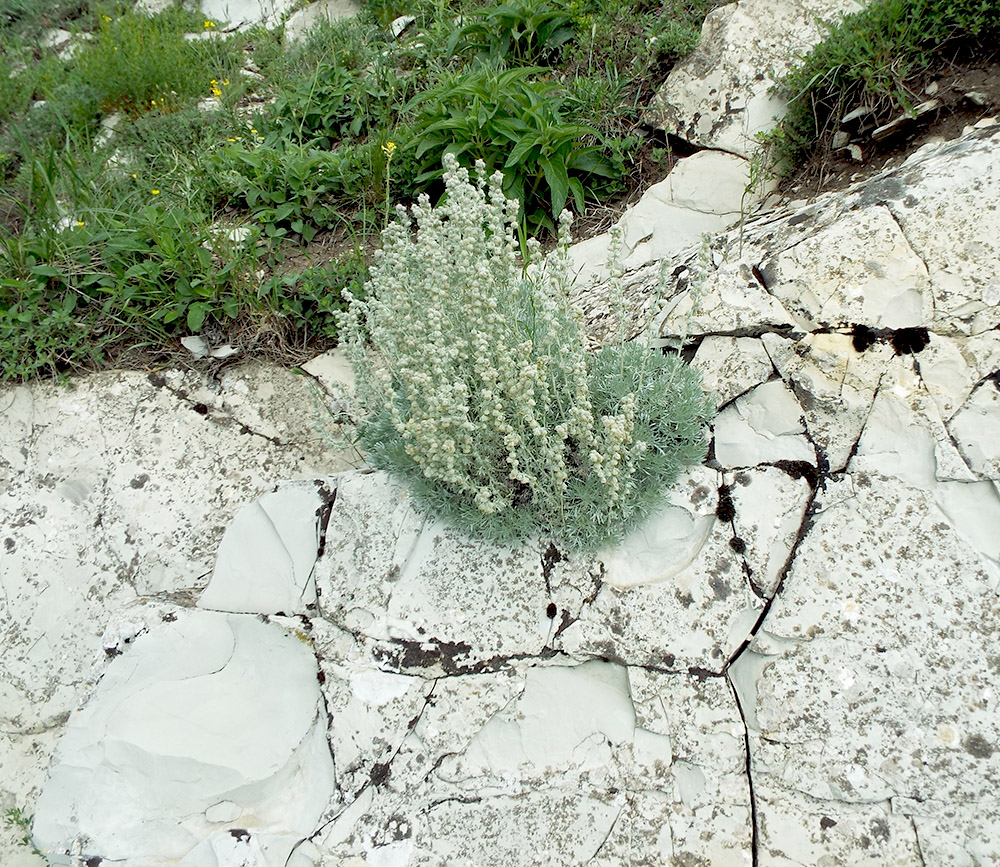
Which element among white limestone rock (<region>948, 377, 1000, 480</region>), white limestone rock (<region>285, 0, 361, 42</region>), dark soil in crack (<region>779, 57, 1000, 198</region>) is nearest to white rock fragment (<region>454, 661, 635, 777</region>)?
white limestone rock (<region>948, 377, 1000, 480</region>)

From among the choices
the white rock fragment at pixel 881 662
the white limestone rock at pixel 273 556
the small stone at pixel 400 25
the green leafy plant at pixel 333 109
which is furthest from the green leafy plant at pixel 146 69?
the white rock fragment at pixel 881 662

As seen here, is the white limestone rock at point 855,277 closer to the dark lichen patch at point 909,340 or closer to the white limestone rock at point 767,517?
the dark lichen patch at point 909,340

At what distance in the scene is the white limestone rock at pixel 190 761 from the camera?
9.11 ft

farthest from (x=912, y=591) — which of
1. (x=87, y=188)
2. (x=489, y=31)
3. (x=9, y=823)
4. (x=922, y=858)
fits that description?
(x=87, y=188)

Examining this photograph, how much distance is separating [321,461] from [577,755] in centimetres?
227

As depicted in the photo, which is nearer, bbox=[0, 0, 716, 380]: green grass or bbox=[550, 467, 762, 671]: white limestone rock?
bbox=[550, 467, 762, 671]: white limestone rock

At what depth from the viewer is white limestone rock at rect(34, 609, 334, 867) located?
9.11 feet

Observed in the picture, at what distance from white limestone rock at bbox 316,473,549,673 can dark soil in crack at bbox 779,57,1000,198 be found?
264cm

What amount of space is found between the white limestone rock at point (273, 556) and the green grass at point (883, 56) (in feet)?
10.5

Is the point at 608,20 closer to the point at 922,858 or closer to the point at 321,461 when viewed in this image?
the point at 321,461

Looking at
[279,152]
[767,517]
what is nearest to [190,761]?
[767,517]

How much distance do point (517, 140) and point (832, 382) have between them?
Answer: 2.55m

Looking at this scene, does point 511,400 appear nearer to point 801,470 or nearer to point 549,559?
point 549,559

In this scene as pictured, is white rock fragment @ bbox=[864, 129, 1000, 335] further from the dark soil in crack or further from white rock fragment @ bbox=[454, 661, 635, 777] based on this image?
white rock fragment @ bbox=[454, 661, 635, 777]
